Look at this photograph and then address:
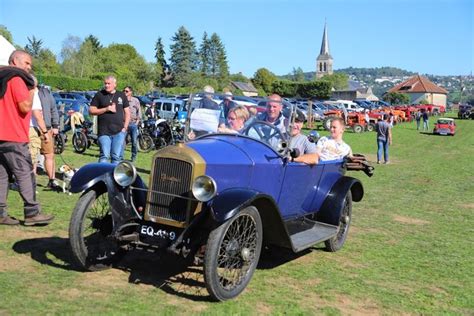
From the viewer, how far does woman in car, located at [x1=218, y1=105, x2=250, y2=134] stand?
18.0ft

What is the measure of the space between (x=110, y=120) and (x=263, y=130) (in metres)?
4.01

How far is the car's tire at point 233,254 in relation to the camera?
13.8 ft

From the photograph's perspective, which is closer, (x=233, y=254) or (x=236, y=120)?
(x=233, y=254)

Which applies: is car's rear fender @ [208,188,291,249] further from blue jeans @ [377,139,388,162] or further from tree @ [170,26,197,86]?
tree @ [170,26,197,86]

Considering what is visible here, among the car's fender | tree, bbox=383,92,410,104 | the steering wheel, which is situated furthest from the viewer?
tree, bbox=383,92,410,104

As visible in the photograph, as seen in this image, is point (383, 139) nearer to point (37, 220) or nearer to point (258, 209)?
point (37, 220)

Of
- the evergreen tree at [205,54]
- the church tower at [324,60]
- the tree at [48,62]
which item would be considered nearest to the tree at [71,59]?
the tree at [48,62]

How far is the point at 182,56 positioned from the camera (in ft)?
315


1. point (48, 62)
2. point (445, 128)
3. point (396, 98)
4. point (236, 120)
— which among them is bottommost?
point (236, 120)

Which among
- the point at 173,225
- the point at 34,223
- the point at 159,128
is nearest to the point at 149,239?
the point at 173,225

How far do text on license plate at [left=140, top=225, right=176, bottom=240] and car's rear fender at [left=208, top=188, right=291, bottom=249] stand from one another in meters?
0.45

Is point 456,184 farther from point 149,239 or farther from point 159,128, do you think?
point 149,239

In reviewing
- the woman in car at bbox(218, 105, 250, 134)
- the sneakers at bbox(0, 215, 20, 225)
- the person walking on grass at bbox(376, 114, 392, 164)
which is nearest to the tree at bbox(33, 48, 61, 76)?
the person walking on grass at bbox(376, 114, 392, 164)

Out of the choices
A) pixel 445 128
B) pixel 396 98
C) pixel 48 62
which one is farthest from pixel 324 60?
pixel 445 128
